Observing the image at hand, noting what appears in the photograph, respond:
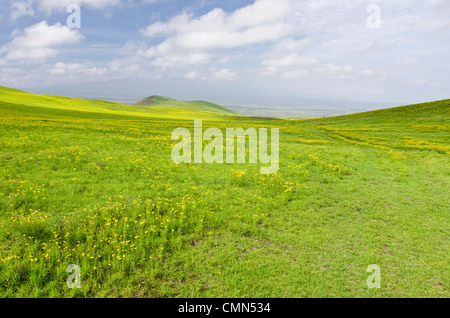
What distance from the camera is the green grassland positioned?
23.0 ft

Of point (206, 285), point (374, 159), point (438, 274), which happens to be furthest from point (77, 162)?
point (374, 159)

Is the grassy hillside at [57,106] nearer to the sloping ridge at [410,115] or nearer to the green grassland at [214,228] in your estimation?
the green grassland at [214,228]

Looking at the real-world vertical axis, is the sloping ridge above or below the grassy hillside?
below

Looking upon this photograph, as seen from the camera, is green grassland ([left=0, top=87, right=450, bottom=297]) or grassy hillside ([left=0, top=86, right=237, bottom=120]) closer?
green grassland ([left=0, top=87, right=450, bottom=297])

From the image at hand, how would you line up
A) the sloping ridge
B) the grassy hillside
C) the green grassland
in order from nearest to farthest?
the green grassland, the sloping ridge, the grassy hillside

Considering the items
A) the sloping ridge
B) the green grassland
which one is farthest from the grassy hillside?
the sloping ridge

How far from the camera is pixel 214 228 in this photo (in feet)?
33.6

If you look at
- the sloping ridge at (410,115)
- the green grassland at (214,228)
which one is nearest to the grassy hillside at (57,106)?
the green grassland at (214,228)

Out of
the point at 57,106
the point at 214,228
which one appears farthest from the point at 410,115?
the point at 57,106

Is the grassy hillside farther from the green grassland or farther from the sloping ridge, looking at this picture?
the sloping ridge

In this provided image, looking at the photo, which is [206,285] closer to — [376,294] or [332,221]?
[376,294]

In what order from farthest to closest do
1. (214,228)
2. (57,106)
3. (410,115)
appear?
(57,106)
(410,115)
(214,228)

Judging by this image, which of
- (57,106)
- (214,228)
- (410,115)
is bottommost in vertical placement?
(214,228)

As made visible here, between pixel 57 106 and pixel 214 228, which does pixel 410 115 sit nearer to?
pixel 214 228
